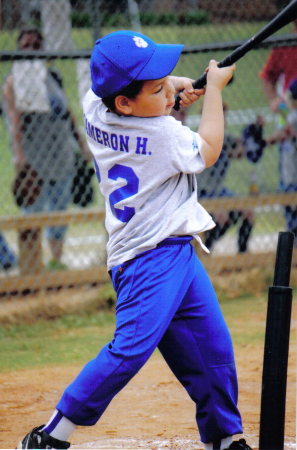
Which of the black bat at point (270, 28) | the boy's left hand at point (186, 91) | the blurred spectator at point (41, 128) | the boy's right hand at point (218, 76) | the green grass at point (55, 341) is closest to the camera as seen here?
the black bat at point (270, 28)

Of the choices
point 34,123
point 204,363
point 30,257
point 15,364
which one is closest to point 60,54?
point 34,123

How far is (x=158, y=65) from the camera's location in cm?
204

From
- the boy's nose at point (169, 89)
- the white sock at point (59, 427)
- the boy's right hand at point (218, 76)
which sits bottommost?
the white sock at point (59, 427)

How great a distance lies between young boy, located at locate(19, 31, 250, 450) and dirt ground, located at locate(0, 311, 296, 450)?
1.42 ft

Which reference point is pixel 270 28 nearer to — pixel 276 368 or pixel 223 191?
pixel 276 368

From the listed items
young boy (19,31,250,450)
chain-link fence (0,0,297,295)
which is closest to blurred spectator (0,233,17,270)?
chain-link fence (0,0,297,295)

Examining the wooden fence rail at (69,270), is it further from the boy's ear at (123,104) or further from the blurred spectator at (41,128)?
the boy's ear at (123,104)

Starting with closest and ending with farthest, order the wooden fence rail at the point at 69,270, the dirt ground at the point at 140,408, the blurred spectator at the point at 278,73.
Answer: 1. the dirt ground at the point at 140,408
2. the wooden fence rail at the point at 69,270
3. the blurred spectator at the point at 278,73

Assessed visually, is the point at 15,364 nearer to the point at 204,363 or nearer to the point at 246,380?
the point at 246,380

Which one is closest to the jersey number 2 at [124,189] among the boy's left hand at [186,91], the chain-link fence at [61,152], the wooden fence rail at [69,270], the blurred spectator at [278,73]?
the boy's left hand at [186,91]

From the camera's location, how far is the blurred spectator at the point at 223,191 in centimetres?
543

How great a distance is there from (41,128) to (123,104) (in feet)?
9.61

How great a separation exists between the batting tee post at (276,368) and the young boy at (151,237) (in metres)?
0.16

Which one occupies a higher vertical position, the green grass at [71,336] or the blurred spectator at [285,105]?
the blurred spectator at [285,105]
